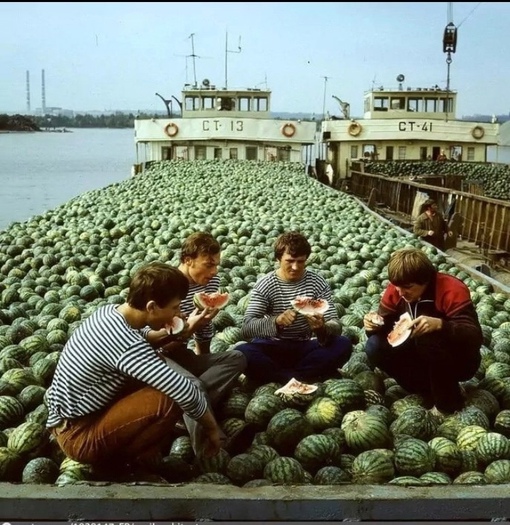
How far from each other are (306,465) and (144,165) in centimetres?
2707

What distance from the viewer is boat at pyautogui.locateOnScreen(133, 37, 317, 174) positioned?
105 ft

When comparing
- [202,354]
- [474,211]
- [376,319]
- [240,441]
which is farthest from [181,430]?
[474,211]

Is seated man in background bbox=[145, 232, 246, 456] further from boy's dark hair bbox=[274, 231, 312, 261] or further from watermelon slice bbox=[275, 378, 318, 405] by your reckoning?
boy's dark hair bbox=[274, 231, 312, 261]

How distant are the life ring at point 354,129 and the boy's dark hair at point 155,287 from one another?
2860 cm

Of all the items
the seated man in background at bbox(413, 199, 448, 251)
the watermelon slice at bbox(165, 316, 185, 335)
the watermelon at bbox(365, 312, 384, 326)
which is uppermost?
the watermelon slice at bbox(165, 316, 185, 335)

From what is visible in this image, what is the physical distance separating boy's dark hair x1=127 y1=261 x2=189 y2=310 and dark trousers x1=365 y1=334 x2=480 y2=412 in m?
1.75

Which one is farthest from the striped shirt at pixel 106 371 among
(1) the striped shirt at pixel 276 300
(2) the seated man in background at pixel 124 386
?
(1) the striped shirt at pixel 276 300

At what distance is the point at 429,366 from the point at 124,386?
6.63ft

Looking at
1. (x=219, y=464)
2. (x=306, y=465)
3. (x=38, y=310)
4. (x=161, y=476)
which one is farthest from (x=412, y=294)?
(x=38, y=310)

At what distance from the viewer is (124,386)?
140 inches

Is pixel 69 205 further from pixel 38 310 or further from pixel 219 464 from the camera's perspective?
pixel 219 464

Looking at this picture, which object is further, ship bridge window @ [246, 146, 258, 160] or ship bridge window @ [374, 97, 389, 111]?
ship bridge window @ [374, 97, 389, 111]

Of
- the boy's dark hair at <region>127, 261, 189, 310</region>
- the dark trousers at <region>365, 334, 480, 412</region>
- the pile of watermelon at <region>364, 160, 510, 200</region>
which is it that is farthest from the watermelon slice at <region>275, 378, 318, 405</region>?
the pile of watermelon at <region>364, 160, 510, 200</region>

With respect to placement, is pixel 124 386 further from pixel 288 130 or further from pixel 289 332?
pixel 288 130
